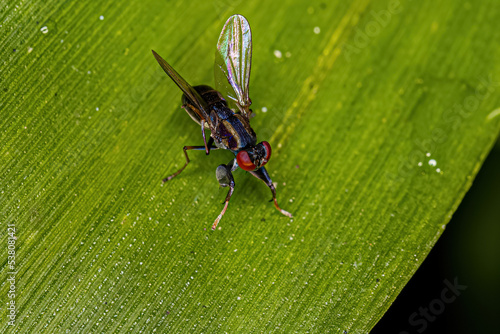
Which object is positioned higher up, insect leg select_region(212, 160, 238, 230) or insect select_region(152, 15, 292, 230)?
insect select_region(152, 15, 292, 230)

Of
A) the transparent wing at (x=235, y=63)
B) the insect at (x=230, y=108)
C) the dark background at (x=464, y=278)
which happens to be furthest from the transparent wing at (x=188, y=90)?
the dark background at (x=464, y=278)

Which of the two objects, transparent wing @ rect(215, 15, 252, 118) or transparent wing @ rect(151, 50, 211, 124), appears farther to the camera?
transparent wing @ rect(215, 15, 252, 118)

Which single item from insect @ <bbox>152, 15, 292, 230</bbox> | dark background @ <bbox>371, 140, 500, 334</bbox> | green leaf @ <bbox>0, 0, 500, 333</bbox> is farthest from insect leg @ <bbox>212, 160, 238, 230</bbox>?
dark background @ <bbox>371, 140, 500, 334</bbox>

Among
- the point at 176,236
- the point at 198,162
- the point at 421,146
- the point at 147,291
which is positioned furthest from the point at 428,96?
the point at 147,291

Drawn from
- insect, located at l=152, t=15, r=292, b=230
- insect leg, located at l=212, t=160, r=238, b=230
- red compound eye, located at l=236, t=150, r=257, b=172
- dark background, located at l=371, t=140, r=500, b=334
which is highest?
insect, located at l=152, t=15, r=292, b=230

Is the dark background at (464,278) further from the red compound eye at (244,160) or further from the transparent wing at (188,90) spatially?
the transparent wing at (188,90)

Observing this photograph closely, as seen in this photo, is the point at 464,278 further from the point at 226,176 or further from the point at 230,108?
the point at 230,108

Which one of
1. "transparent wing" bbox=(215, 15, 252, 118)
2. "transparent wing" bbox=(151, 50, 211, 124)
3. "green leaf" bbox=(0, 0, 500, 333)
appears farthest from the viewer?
"transparent wing" bbox=(215, 15, 252, 118)

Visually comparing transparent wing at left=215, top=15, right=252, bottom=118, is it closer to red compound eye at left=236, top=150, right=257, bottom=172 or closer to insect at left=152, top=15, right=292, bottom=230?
insect at left=152, top=15, right=292, bottom=230
